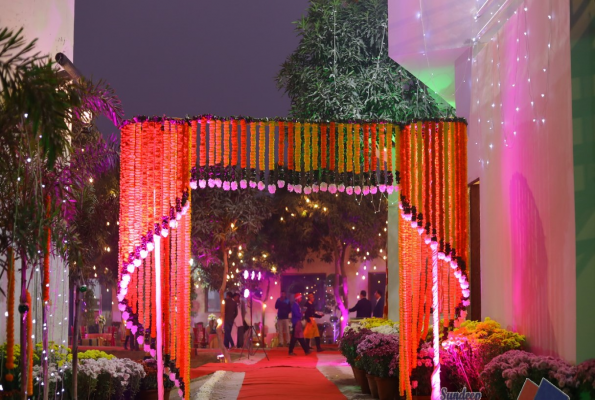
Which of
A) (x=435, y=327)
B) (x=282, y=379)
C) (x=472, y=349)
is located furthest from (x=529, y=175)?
(x=282, y=379)

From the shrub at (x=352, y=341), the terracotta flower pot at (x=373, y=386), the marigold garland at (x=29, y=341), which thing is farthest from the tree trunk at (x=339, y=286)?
the marigold garland at (x=29, y=341)

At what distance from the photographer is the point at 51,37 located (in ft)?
34.8

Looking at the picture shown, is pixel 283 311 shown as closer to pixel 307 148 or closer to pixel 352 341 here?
pixel 352 341

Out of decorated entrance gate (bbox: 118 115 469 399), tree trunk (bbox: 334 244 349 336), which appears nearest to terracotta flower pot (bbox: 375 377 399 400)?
decorated entrance gate (bbox: 118 115 469 399)

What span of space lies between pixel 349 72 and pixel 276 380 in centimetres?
801

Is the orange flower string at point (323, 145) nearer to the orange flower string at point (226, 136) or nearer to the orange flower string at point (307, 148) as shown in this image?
the orange flower string at point (307, 148)

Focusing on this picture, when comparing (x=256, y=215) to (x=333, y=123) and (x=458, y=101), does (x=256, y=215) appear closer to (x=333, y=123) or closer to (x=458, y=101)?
(x=458, y=101)

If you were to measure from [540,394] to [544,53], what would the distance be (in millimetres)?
4255

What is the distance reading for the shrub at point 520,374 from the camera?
21.3 feet

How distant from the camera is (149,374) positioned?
9.75 metres

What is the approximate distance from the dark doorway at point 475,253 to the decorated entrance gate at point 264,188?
7.31 ft

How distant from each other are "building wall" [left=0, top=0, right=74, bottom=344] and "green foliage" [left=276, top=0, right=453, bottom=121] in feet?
25.4

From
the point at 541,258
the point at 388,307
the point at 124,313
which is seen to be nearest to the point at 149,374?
the point at 124,313

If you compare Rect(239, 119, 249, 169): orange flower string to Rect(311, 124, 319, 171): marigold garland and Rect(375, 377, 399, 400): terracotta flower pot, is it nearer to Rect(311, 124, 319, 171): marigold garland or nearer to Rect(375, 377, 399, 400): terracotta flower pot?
Rect(311, 124, 319, 171): marigold garland
